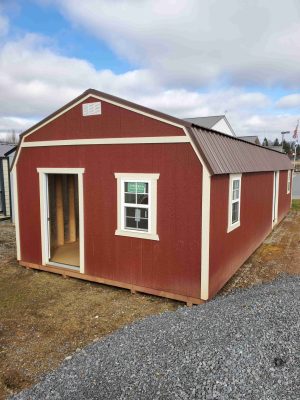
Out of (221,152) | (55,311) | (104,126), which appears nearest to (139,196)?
(104,126)

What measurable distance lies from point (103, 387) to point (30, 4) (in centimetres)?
903

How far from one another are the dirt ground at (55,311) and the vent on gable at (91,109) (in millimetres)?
3625

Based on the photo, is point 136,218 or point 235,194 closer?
point 136,218

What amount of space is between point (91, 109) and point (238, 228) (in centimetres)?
418

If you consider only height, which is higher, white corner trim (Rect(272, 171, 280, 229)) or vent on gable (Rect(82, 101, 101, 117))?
vent on gable (Rect(82, 101, 101, 117))

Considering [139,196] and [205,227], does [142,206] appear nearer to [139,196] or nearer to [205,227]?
[139,196]

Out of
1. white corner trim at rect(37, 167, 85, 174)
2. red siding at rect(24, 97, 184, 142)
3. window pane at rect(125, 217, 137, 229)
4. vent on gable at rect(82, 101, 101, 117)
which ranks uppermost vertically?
vent on gable at rect(82, 101, 101, 117)

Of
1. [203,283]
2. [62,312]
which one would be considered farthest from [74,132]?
[203,283]

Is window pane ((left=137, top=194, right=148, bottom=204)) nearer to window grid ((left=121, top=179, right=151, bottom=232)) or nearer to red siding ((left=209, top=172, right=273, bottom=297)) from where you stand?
window grid ((left=121, top=179, right=151, bottom=232))

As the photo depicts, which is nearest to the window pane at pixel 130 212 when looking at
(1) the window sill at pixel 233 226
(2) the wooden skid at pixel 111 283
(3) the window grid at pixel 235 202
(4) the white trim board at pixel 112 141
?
(4) the white trim board at pixel 112 141

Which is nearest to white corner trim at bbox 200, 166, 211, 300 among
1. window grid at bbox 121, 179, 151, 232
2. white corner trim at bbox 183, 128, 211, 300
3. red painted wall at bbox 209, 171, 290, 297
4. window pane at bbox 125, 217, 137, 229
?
white corner trim at bbox 183, 128, 211, 300

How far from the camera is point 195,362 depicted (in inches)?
127

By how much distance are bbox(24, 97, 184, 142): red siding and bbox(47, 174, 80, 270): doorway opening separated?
4.73ft

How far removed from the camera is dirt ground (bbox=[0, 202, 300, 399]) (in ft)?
13.6
